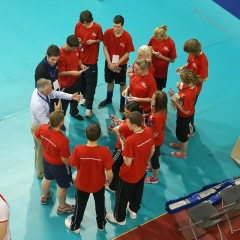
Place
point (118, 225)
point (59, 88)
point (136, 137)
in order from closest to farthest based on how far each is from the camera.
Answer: point (136, 137) < point (118, 225) < point (59, 88)

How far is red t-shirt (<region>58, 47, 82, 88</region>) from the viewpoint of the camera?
5.30 metres

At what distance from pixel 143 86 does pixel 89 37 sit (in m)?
1.38

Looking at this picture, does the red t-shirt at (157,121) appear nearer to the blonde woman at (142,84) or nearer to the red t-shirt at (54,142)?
the blonde woman at (142,84)

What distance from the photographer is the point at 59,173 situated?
445 centimetres

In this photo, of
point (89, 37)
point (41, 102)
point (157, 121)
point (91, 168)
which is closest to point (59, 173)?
point (91, 168)

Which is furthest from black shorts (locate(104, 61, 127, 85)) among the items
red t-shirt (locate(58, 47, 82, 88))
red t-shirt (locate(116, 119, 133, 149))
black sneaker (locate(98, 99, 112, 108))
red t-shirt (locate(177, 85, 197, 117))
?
red t-shirt (locate(116, 119, 133, 149))

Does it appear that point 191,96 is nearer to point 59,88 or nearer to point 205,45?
point 59,88

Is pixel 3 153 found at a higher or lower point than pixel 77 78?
Answer: lower

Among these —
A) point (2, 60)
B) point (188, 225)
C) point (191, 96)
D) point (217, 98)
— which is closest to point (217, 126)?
point (217, 98)

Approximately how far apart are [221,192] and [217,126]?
6.01 ft

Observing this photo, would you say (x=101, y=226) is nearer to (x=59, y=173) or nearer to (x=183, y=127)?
(x=59, y=173)

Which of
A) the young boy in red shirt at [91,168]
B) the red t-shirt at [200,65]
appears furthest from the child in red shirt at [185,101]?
the young boy in red shirt at [91,168]

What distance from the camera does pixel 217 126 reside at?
6.48 meters

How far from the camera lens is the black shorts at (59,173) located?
440cm
